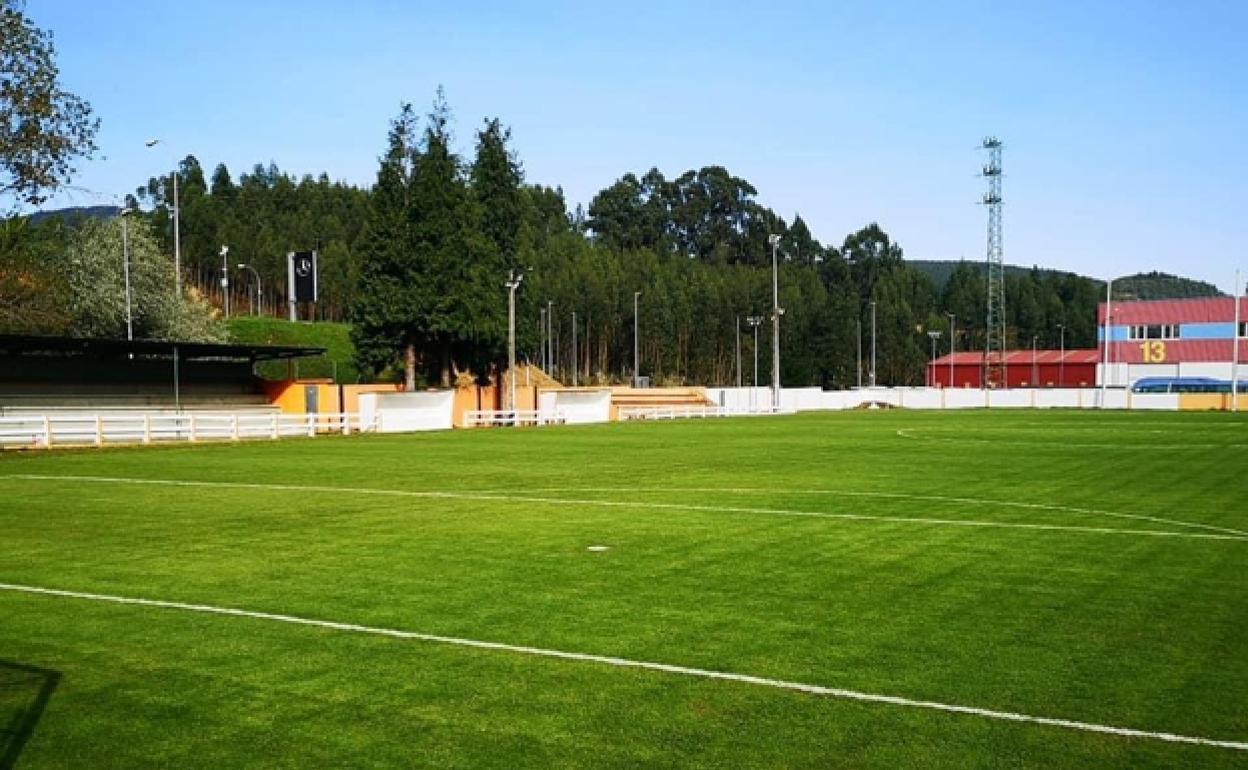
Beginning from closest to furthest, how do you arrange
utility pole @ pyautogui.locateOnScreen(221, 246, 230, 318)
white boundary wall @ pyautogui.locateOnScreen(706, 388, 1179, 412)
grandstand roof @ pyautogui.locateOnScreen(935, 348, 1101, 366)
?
white boundary wall @ pyautogui.locateOnScreen(706, 388, 1179, 412)
utility pole @ pyautogui.locateOnScreen(221, 246, 230, 318)
grandstand roof @ pyautogui.locateOnScreen(935, 348, 1101, 366)

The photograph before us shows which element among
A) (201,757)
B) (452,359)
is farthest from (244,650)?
(452,359)

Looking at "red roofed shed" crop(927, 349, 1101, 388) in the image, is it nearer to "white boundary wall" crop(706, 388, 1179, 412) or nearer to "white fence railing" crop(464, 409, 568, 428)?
"white boundary wall" crop(706, 388, 1179, 412)

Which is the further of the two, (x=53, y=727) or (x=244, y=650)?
(x=244, y=650)

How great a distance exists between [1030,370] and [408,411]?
4151 inches

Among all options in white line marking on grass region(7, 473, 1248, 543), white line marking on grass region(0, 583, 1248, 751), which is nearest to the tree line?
white line marking on grass region(7, 473, 1248, 543)

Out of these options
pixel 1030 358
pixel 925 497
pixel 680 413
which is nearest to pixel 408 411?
pixel 680 413

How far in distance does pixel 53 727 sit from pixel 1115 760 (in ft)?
21.2

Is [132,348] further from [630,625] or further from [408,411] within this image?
Answer: [630,625]

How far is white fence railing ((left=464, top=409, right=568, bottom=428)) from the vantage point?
55250 millimetres

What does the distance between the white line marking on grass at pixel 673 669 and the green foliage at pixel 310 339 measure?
78078 mm

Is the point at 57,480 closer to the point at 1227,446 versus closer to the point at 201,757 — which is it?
the point at 201,757

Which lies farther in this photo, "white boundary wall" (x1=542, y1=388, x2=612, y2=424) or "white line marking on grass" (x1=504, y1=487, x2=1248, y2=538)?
"white boundary wall" (x1=542, y1=388, x2=612, y2=424)

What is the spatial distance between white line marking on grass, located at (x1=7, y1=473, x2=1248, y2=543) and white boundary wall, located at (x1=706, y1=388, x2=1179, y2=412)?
183ft

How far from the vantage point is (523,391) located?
231 feet
